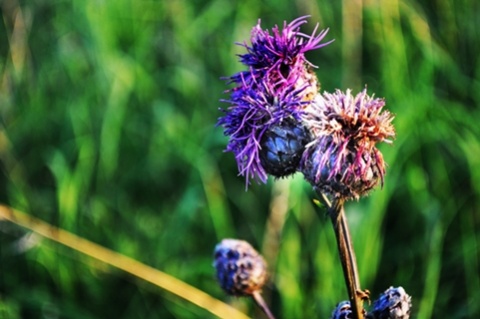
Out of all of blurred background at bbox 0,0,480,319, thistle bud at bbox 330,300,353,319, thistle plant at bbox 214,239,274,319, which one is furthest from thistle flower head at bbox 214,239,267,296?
thistle bud at bbox 330,300,353,319

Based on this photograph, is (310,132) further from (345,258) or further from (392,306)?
(392,306)

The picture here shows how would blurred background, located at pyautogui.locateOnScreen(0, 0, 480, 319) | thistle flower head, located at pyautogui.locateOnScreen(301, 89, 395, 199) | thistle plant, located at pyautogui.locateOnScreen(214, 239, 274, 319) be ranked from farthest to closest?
1. blurred background, located at pyautogui.locateOnScreen(0, 0, 480, 319)
2. thistle plant, located at pyautogui.locateOnScreen(214, 239, 274, 319)
3. thistle flower head, located at pyautogui.locateOnScreen(301, 89, 395, 199)

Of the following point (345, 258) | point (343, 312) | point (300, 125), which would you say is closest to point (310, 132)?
point (300, 125)

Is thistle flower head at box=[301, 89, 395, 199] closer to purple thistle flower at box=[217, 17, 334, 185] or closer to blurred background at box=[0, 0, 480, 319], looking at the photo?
purple thistle flower at box=[217, 17, 334, 185]

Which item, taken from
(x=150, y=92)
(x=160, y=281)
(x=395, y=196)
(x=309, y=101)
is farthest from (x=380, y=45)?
(x=309, y=101)

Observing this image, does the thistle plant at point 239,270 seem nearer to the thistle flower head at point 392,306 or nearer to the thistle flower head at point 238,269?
the thistle flower head at point 238,269

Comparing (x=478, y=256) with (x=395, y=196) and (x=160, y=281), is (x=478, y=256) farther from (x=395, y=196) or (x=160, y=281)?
(x=160, y=281)
